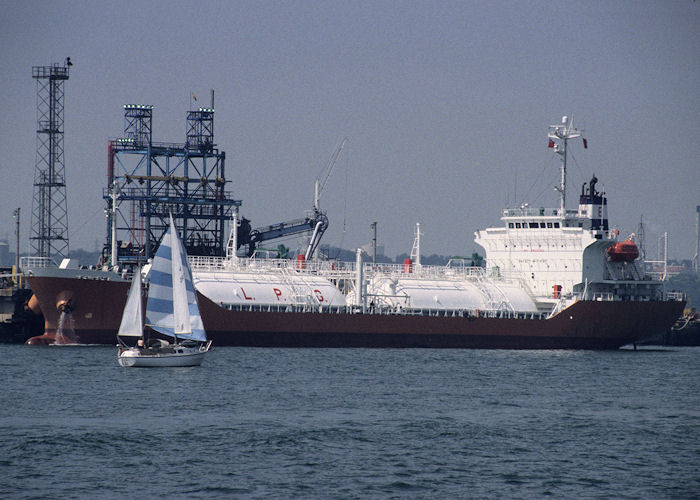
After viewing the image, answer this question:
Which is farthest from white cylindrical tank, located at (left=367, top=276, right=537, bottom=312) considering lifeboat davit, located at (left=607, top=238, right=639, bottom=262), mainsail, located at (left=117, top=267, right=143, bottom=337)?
mainsail, located at (left=117, top=267, right=143, bottom=337)

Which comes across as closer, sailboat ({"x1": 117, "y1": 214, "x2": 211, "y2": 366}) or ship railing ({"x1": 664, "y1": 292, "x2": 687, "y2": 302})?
sailboat ({"x1": 117, "y1": 214, "x2": 211, "y2": 366})

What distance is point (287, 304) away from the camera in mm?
71688

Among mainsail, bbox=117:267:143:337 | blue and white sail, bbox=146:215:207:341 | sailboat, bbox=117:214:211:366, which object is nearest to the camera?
sailboat, bbox=117:214:211:366

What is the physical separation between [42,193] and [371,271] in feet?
113

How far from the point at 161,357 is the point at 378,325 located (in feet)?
71.4

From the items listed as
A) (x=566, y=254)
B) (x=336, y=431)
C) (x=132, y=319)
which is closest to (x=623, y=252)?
(x=566, y=254)

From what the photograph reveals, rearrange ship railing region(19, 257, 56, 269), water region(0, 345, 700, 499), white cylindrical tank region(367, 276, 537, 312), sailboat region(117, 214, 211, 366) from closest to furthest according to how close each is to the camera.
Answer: water region(0, 345, 700, 499) → sailboat region(117, 214, 211, 366) → ship railing region(19, 257, 56, 269) → white cylindrical tank region(367, 276, 537, 312)

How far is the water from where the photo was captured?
30281 mm

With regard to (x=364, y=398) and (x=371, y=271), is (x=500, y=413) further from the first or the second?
(x=371, y=271)

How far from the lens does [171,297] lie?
185 feet

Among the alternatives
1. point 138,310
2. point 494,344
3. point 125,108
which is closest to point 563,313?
point 494,344

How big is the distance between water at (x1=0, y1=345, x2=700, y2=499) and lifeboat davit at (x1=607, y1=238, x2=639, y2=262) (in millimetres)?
22639

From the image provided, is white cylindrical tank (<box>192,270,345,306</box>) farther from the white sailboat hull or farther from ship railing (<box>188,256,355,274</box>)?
the white sailboat hull

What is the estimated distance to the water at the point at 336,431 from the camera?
99.3 ft
